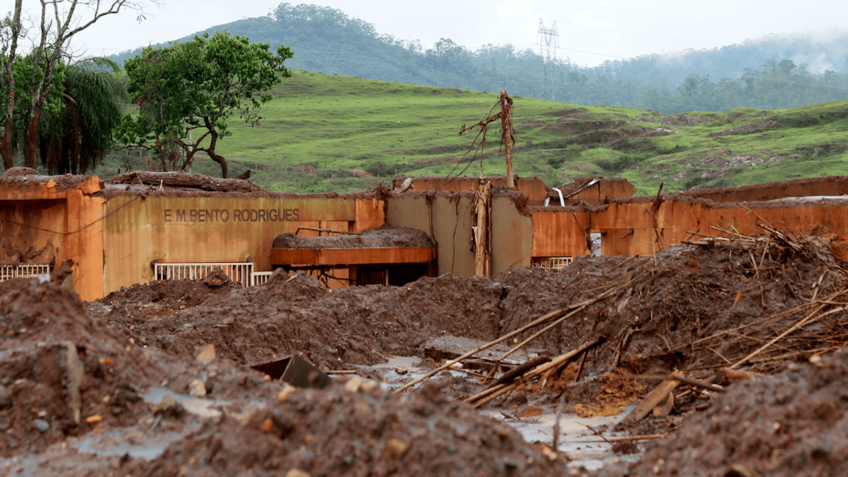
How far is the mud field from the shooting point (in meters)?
3.16

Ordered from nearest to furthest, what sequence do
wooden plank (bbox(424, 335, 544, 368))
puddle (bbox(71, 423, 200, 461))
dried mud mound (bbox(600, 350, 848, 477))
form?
dried mud mound (bbox(600, 350, 848, 477)), puddle (bbox(71, 423, 200, 461)), wooden plank (bbox(424, 335, 544, 368))

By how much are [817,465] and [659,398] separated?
271cm

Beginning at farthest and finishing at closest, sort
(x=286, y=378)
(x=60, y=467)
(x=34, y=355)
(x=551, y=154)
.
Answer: (x=551, y=154)
(x=286, y=378)
(x=34, y=355)
(x=60, y=467)

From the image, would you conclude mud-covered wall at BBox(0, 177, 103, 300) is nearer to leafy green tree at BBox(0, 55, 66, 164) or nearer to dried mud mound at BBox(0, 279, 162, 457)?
dried mud mound at BBox(0, 279, 162, 457)

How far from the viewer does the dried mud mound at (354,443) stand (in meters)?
3.03

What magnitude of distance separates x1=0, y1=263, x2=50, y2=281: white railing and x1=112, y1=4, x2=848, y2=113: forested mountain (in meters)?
110

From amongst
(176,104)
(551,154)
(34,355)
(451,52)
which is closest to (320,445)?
(34,355)

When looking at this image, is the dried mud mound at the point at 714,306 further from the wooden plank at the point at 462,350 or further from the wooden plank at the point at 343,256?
the wooden plank at the point at 343,256

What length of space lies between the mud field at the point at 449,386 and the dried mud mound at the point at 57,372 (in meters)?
0.01

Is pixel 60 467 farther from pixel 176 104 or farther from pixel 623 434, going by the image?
pixel 176 104

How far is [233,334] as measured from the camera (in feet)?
28.9

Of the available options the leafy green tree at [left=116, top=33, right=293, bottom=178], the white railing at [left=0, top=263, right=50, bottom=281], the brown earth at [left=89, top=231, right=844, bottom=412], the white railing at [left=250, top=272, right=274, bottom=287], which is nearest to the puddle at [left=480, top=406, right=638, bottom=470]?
the brown earth at [left=89, top=231, right=844, bottom=412]

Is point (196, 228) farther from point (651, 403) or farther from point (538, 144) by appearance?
point (538, 144)

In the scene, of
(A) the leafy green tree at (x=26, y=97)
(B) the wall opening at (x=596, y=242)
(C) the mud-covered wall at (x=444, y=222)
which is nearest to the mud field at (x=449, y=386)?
(C) the mud-covered wall at (x=444, y=222)
